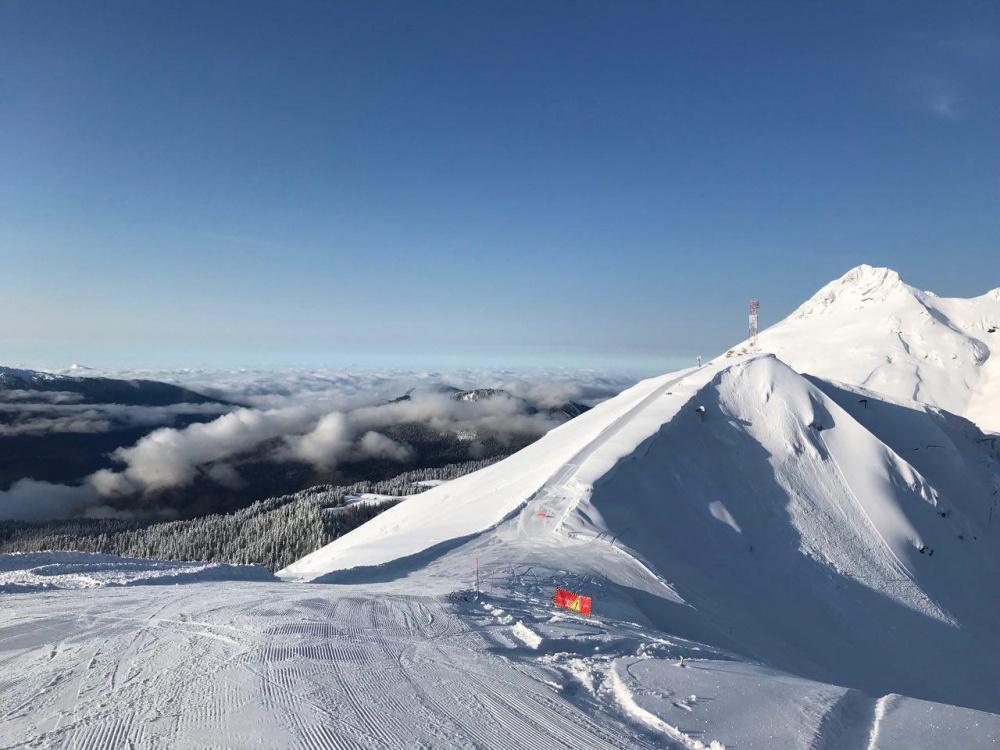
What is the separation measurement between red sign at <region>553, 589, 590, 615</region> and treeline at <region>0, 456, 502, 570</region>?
8277cm

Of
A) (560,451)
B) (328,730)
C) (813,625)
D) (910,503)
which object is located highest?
(328,730)

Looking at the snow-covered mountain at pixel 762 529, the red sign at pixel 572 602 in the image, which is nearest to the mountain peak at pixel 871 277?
the snow-covered mountain at pixel 762 529

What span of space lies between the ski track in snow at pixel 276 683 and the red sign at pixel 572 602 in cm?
387

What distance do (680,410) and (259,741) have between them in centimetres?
4916

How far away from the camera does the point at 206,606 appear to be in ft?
46.9

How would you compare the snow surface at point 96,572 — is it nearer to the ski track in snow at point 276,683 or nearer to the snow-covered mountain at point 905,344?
the ski track in snow at point 276,683

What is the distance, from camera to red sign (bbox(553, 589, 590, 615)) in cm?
1648

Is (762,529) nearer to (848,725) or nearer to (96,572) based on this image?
(848,725)

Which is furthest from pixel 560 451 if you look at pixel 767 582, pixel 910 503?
pixel 910 503

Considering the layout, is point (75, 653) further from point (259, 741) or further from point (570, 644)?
point (570, 644)

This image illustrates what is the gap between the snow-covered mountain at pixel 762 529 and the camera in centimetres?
2552

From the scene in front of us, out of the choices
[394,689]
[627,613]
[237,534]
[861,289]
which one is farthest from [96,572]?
[861,289]

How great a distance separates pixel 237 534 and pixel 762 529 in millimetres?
119101

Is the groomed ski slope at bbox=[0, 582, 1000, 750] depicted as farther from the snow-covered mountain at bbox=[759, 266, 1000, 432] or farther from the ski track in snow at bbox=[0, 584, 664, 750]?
the snow-covered mountain at bbox=[759, 266, 1000, 432]
